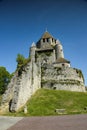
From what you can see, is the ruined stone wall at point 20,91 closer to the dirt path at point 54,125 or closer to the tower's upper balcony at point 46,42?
the dirt path at point 54,125

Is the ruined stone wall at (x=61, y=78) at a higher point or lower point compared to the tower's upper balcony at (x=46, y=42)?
lower

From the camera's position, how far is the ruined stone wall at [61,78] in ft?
90.7

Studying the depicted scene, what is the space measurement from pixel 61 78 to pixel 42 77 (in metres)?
3.40

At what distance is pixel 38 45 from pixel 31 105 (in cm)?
3454

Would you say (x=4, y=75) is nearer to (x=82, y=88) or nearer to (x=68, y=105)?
(x=82, y=88)

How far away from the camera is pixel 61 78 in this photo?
93.6 feet

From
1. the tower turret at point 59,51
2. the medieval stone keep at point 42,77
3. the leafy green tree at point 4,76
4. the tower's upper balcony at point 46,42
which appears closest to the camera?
the medieval stone keep at point 42,77

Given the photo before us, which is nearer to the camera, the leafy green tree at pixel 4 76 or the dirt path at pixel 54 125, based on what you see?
the dirt path at pixel 54 125

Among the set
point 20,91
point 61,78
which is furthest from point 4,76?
point 20,91

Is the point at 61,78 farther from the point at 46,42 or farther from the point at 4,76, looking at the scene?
the point at 46,42

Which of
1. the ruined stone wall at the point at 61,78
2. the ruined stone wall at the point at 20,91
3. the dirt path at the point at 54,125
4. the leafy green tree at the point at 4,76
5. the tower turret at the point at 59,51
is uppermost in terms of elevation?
the tower turret at the point at 59,51

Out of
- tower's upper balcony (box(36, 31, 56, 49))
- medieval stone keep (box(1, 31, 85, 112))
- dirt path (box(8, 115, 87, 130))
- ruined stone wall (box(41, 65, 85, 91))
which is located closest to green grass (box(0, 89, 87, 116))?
medieval stone keep (box(1, 31, 85, 112))

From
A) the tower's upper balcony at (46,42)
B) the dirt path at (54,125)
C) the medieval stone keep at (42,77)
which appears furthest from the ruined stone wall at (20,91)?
the tower's upper balcony at (46,42)

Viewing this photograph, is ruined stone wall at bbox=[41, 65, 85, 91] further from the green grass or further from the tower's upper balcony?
the tower's upper balcony
